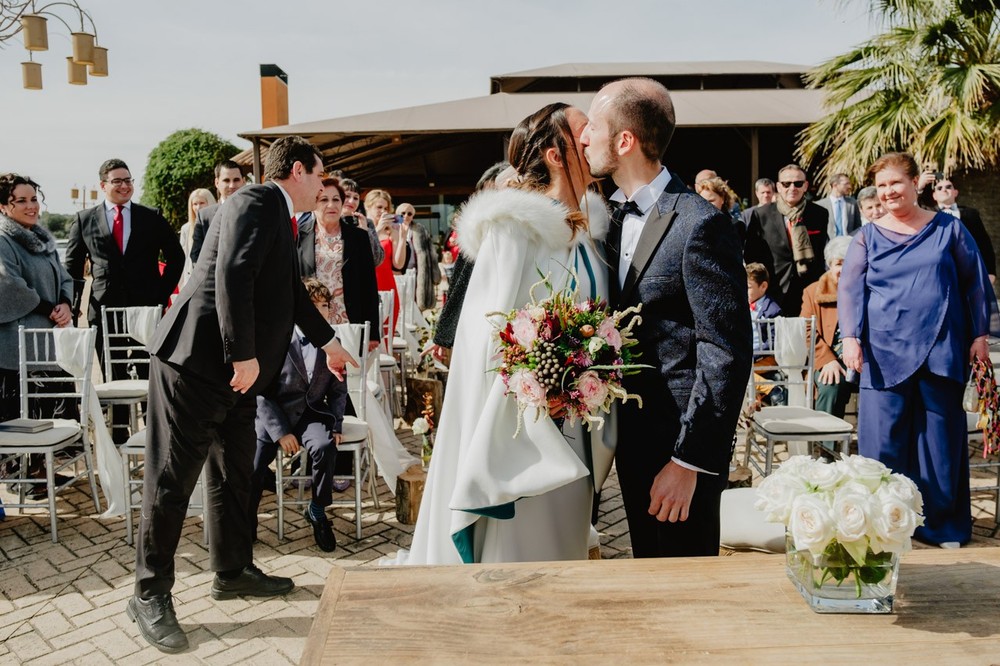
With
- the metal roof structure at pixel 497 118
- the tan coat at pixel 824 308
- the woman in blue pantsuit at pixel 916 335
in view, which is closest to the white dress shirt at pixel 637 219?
the woman in blue pantsuit at pixel 916 335

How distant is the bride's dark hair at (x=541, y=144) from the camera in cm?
242

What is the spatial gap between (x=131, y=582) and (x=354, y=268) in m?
2.57

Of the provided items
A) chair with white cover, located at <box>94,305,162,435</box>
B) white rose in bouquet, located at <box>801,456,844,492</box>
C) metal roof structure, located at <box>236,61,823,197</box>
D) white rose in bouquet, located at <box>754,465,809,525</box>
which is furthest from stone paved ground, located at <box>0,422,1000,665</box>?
metal roof structure, located at <box>236,61,823,197</box>

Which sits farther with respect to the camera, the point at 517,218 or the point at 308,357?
the point at 308,357

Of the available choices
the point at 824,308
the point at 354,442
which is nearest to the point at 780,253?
the point at 824,308

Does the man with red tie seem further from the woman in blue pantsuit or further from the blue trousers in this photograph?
the blue trousers

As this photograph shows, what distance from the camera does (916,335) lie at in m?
4.15

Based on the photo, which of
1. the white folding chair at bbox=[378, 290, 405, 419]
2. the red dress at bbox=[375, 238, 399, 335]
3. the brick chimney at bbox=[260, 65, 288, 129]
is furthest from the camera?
the brick chimney at bbox=[260, 65, 288, 129]

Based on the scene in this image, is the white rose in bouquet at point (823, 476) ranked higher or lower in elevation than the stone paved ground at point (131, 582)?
higher

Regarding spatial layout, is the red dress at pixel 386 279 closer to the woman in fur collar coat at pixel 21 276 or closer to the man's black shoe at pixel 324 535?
the woman in fur collar coat at pixel 21 276

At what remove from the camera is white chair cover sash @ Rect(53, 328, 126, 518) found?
489 cm

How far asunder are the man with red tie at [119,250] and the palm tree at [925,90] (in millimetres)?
7083

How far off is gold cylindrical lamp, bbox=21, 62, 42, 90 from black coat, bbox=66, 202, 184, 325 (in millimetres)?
2091

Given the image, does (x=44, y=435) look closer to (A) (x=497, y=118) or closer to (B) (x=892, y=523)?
(B) (x=892, y=523)
